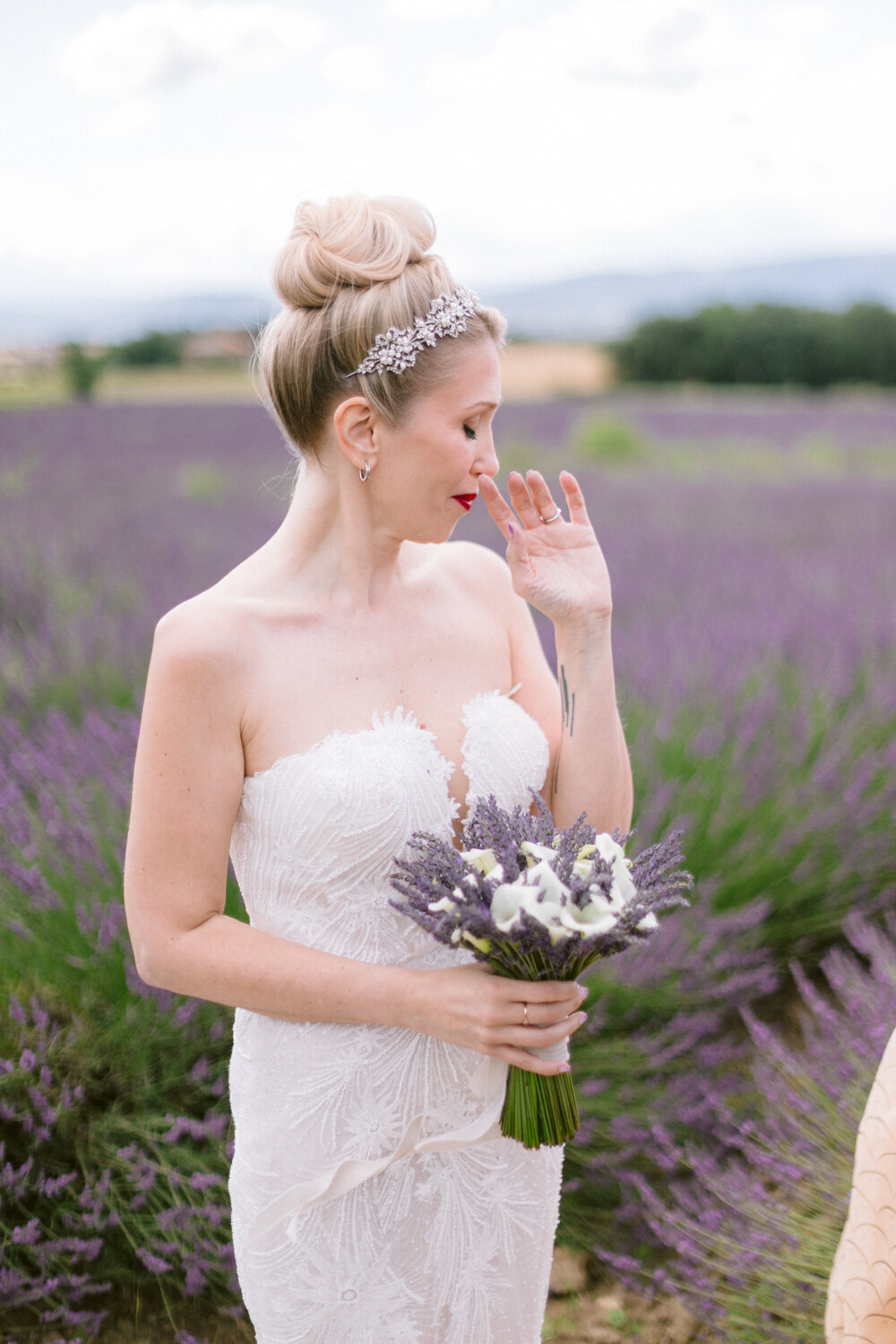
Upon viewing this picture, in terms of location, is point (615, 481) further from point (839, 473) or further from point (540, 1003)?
point (540, 1003)

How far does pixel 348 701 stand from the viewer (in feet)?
4.83

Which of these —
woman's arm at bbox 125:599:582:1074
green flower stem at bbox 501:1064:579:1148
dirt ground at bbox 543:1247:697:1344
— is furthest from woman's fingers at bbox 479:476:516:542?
dirt ground at bbox 543:1247:697:1344

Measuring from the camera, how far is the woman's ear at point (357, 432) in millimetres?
1423

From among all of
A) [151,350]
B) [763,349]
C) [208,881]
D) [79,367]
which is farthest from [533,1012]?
[763,349]

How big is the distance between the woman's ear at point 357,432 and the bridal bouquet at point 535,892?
0.50 metres

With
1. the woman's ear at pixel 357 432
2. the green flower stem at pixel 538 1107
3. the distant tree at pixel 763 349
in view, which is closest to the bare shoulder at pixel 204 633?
the woman's ear at pixel 357 432

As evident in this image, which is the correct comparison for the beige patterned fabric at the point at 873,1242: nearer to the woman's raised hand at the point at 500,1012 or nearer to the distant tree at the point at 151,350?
the woman's raised hand at the point at 500,1012

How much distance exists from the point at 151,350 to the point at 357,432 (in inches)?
345

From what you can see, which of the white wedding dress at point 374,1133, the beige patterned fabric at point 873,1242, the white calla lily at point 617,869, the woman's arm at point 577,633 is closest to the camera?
the beige patterned fabric at point 873,1242

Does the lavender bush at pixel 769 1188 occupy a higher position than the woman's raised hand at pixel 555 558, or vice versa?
the woman's raised hand at pixel 555 558

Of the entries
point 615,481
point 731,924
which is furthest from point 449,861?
point 615,481

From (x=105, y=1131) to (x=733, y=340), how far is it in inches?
1364

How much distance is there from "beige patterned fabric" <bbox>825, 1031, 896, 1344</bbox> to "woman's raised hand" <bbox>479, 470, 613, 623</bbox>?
722mm

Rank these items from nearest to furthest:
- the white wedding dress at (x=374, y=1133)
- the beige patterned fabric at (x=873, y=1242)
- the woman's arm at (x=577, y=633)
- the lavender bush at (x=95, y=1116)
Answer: the beige patterned fabric at (x=873, y=1242) → the white wedding dress at (x=374, y=1133) → the woman's arm at (x=577, y=633) → the lavender bush at (x=95, y=1116)
